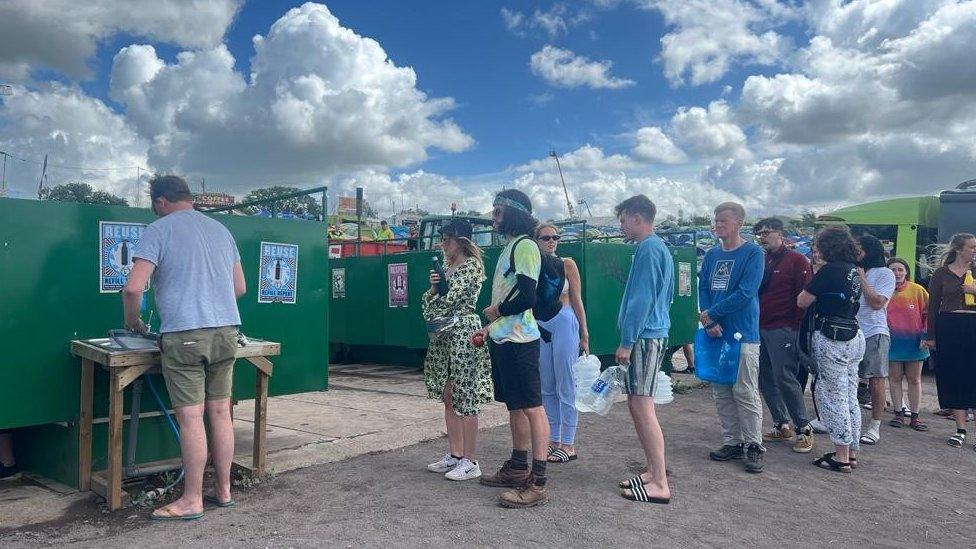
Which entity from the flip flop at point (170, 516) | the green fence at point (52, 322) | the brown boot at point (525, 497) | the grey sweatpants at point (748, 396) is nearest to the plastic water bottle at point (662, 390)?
the grey sweatpants at point (748, 396)

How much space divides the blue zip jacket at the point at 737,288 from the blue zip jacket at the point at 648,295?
2.84 feet

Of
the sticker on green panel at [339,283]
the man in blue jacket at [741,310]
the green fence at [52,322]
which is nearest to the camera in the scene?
the green fence at [52,322]

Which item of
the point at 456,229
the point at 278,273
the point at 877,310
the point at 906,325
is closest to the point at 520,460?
the point at 456,229

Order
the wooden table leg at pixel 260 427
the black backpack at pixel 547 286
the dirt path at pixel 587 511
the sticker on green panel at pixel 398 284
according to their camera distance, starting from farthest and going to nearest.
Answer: the sticker on green panel at pixel 398 284 < the wooden table leg at pixel 260 427 < the black backpack at pixel 547 286 < the dirt path at pixel 587 511

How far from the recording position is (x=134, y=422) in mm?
4113

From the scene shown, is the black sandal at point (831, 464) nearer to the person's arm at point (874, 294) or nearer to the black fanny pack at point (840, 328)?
the black fanny pack at point (840, 328)

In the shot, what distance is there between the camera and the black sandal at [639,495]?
4.15m

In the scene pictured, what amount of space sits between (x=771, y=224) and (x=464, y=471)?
3386mm

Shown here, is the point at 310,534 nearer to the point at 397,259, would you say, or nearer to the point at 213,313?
the point at 213,313

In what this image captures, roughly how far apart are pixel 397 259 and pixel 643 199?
21.3 feet

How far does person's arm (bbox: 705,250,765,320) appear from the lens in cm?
479

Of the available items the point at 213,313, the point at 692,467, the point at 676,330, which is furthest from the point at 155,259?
the point at 676,330

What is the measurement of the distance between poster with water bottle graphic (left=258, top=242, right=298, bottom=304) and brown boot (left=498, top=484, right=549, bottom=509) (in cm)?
241

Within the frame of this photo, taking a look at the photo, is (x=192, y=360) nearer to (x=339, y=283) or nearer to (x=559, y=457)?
(x=559, y=457)
